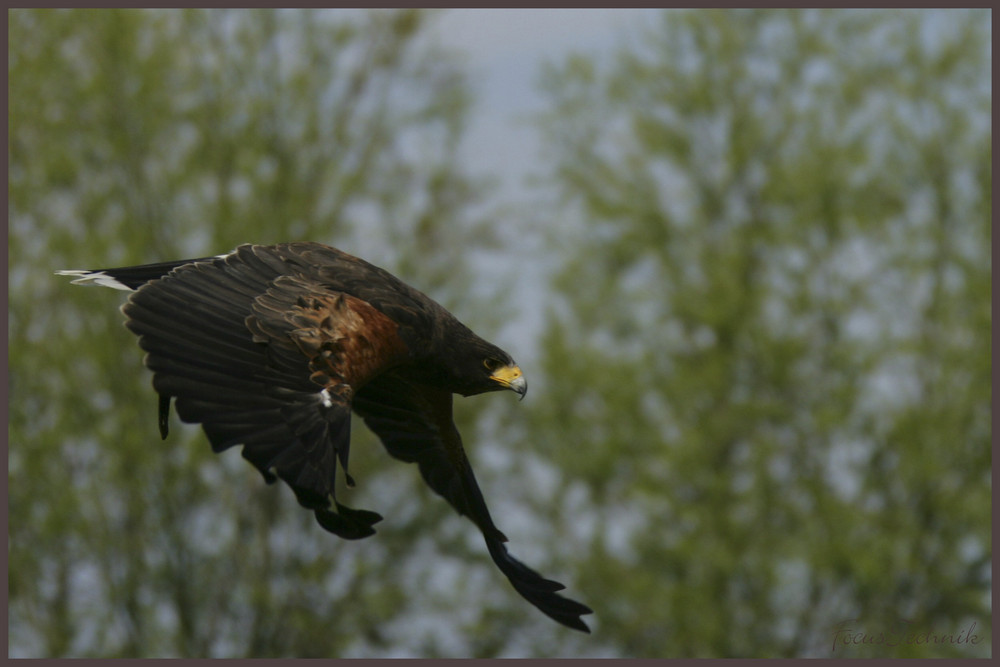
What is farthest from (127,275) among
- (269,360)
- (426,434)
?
(426,434)

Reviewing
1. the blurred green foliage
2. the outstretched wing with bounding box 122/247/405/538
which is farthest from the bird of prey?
the blurred green foliage

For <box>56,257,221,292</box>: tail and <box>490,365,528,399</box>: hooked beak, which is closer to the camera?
<box>56,257,221,292</box>: tail

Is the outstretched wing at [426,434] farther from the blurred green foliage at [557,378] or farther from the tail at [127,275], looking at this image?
the blurred green foliage at [557,378]

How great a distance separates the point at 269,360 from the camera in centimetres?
473

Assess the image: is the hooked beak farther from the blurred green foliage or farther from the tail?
the blurred green foliage

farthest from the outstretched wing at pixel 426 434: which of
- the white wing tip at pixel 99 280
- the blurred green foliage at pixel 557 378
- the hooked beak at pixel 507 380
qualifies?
the blurred green foliage at pixel 557 378

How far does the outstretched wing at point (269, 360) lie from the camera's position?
4.38m

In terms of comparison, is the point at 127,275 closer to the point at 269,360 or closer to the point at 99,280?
the point at 99,280

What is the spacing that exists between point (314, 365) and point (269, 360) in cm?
17

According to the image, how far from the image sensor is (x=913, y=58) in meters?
18.9

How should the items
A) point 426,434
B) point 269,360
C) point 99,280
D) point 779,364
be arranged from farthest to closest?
point 779,364, point 426,434, point 99,280, point 269,360

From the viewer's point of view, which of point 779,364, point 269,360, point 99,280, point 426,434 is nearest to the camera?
point 269,360

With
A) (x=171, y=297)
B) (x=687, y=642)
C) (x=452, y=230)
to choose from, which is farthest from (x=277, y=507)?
(x=171, y=297)

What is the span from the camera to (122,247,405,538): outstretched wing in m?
4.38
